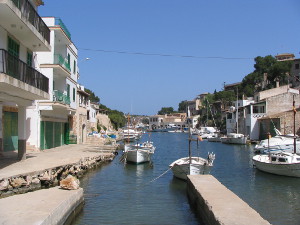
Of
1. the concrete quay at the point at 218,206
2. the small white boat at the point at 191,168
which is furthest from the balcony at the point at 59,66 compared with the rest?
the concrete quay at the point at 218,206

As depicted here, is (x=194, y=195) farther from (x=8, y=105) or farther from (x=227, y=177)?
(x=8, y=105)

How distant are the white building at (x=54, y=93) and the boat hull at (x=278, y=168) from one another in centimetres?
1755

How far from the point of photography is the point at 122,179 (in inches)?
985

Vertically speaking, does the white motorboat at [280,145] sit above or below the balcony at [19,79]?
below

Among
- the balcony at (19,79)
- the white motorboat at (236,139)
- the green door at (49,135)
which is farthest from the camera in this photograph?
the white motorboat at (236,139)

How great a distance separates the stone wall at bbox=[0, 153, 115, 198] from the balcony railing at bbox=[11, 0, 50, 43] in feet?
26.5

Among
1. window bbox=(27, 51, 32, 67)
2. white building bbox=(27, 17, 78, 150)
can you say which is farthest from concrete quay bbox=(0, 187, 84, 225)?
white building bbox=(27, 17, 78, 150)

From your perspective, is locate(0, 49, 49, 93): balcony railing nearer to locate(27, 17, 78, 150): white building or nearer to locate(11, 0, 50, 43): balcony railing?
locate(11, 0, 50, 43): balcony railing

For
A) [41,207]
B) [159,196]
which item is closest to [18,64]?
[41,207]

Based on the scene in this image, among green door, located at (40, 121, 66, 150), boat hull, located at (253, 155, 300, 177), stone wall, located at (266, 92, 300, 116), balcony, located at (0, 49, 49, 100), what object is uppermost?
stone wall, located at (266, 92, 300, 116)

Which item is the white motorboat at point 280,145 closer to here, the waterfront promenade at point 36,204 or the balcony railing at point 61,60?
the balcony railing at point 61,60

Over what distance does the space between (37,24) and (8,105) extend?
254 inches

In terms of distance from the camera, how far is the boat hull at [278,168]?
85.1 feet

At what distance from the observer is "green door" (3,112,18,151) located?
24730 millimetres
